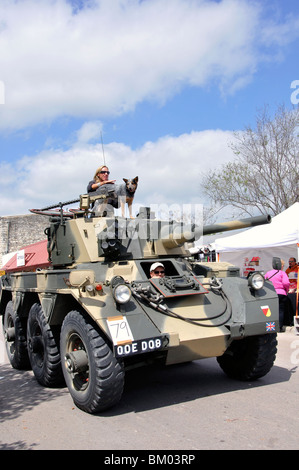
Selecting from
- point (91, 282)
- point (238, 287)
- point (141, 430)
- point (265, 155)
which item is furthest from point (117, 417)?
point (265, 155)

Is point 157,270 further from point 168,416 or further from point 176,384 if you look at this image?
point 168,416

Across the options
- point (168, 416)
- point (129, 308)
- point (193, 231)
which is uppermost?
point (193, 231)

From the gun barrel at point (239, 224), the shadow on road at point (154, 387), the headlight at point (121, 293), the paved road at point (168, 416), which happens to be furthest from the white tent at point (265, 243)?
the headlight at point (121, 293)

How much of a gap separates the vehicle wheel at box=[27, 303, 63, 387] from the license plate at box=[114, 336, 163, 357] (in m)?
1.96

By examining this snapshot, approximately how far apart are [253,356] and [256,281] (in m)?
0.98

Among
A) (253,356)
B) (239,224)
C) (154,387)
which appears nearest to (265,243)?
(239,224)

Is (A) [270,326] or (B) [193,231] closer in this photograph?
(A) [270,326]

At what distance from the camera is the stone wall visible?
30.2 meters

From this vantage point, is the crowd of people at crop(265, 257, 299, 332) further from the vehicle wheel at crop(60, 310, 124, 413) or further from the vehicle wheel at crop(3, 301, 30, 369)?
the vehicle wheel at crop(60, 310, 124, 413)

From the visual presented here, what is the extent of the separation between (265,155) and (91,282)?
52.1 ft

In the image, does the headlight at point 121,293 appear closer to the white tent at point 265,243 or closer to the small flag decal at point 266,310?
the small flag decal at point 266,310

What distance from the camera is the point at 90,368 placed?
4.97 m

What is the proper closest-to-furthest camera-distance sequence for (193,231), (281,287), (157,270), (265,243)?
(157,270) → (193,231) → (281,287) → (265,243)
